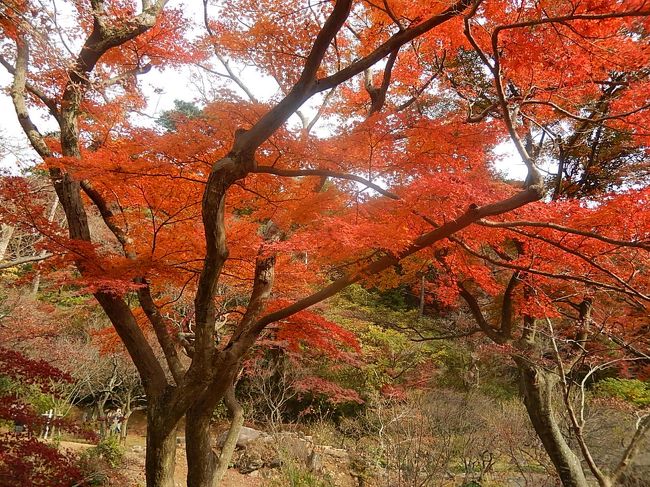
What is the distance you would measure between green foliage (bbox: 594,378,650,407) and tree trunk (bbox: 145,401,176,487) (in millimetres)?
10317

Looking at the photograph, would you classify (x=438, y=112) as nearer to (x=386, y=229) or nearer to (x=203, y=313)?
(x=386, y=229)

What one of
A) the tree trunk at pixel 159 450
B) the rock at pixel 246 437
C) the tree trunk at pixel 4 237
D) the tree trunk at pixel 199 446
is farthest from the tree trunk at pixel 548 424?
the tree trunk at pixel 4 237

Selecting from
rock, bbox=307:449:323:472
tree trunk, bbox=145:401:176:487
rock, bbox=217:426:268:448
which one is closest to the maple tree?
tree trunk, bbox=145:401:176:487

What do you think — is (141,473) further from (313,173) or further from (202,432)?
(313,173)

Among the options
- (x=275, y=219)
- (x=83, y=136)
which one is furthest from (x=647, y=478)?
(x=83, y=136)

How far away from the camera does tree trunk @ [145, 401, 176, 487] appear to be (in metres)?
4.66

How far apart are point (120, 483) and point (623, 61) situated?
11.0m

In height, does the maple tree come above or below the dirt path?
→ above

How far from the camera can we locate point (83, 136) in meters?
6.30

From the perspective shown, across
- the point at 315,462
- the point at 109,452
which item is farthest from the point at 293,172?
the point at 109,452

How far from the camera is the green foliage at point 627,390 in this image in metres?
9.68

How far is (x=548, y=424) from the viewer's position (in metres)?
6.67

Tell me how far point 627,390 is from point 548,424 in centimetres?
540

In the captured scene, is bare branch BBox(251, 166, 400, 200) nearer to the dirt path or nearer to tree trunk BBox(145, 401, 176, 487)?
tree trunk BBox(145, 401, 176, 487)
